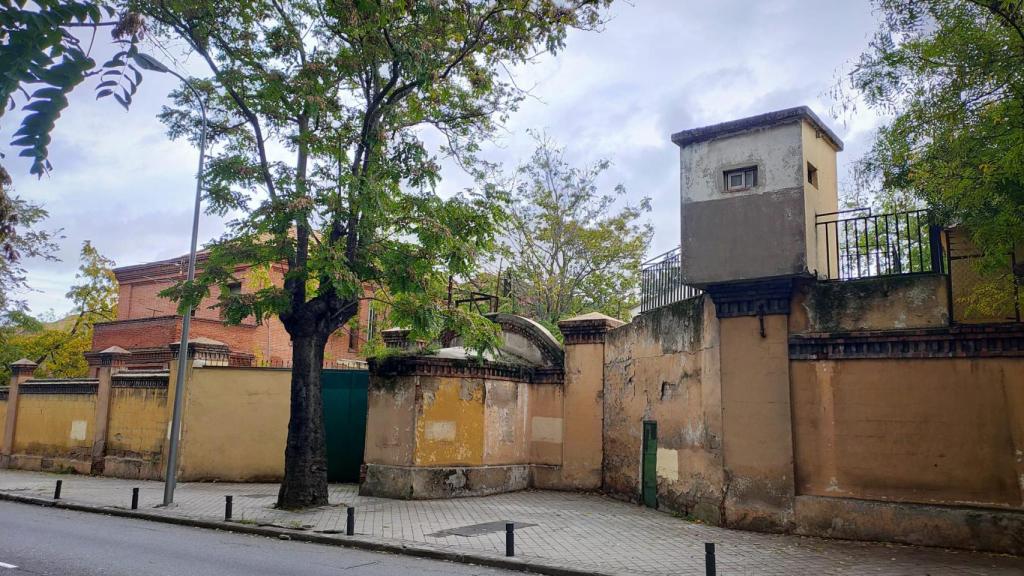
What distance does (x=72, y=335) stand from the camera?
31.9 m

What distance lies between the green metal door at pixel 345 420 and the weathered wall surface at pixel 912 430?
10758 millimetres

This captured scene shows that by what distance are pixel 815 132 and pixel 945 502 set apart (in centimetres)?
638

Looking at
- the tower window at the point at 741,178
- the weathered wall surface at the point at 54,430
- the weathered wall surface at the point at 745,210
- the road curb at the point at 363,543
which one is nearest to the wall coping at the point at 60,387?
the weathered wall surface at the point at 54,430

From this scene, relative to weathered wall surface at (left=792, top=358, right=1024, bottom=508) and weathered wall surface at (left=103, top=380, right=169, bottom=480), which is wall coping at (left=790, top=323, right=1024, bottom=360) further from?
weathered wall surface at (left=103, top=380, right=169, bottom=480)

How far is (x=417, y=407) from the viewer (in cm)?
1546

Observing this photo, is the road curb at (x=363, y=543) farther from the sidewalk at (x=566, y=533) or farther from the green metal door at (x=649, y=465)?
the green metal door at (x=649, y=465)

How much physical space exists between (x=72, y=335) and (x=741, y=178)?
31313mm

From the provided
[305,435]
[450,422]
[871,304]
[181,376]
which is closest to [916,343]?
[871,304]

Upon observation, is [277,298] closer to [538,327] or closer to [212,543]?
[212,543]

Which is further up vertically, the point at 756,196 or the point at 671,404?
the point at 756,196

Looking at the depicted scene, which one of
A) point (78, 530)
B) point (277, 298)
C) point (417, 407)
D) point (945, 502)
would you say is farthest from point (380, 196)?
point (945, 502)

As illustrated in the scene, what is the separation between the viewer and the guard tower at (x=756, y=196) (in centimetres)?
1168

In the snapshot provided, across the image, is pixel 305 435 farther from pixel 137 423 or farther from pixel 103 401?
pixel 103 401

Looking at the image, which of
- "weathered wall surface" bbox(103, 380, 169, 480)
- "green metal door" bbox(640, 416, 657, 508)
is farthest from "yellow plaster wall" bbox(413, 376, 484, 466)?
"weathered wall surface" bbox(103, 380, 169, 480)
